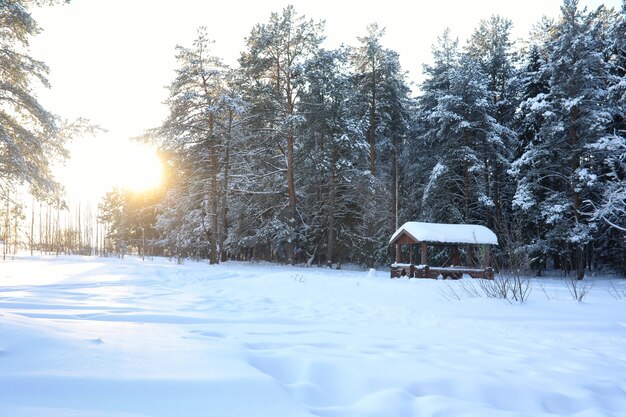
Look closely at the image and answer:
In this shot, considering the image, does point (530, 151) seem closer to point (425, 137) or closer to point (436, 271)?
point (425, 137)

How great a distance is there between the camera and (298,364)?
3.31m

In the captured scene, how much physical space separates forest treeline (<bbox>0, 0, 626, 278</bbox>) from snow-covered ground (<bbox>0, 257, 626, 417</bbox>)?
16.8 m

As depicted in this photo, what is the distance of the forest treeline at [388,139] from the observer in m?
20.9

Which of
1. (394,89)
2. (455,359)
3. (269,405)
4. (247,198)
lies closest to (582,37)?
(394,89)

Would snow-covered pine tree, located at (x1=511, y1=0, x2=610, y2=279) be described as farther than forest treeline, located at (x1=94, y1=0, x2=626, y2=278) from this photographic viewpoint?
No

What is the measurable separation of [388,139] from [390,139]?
1.00ft

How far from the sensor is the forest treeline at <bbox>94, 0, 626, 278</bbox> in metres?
20.9

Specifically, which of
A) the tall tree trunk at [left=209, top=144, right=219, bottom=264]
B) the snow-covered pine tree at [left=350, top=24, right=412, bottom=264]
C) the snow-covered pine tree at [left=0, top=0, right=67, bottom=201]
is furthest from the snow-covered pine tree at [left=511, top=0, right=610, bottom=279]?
A: the snow-covered pine tree at [left=0, top=0, right=67, bottom=201]

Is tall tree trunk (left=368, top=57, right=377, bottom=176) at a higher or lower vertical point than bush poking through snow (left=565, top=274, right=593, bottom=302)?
higher

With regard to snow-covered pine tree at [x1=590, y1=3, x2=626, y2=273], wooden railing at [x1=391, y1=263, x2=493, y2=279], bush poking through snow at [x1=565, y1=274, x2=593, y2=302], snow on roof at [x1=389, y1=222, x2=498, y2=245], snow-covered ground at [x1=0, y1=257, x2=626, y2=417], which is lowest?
wooden railing at [x1=391, y1=263, x2=493, y2=279]

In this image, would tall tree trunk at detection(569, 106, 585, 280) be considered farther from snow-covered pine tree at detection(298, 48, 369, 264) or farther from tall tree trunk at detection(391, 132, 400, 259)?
snow-covered pine tree at detection(298, 48, 369, 264)

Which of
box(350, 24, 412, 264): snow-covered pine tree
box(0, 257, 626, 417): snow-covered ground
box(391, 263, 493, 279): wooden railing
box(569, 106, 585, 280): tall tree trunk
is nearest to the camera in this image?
box(0, 257, 626, 417): snow-covered ground

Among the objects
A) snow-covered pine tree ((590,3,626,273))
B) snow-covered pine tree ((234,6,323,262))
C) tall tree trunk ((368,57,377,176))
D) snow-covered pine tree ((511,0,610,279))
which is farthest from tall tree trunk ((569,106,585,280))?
snow-covered pine tree ((234,6,323,262))

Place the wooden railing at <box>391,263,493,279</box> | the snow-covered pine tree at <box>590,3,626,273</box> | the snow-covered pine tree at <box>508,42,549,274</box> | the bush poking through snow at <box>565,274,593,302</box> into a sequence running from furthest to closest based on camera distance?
the snow-covered pine tree at <box>508,42,549,274</box> → the wooden railing at <box>391,263,493,279</box> → the snow-covered pine tree at <box>590,3,626,273</box> → the bush poking through snow at <box>565,274,593,302</box>
